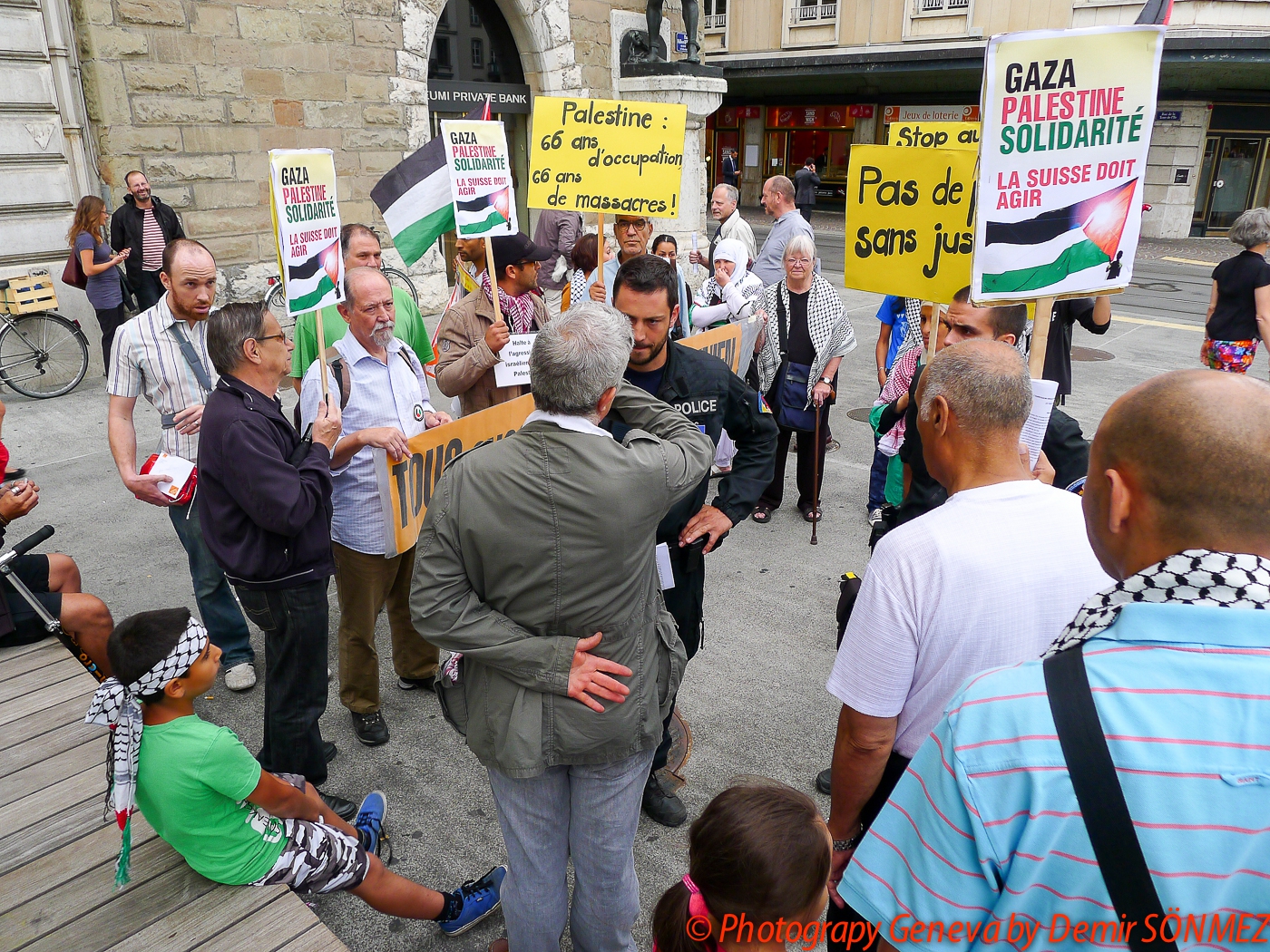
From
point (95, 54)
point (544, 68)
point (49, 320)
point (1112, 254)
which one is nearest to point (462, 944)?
point (1112, 254)

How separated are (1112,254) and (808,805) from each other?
2.41 m

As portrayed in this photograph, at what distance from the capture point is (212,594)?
3.90 m

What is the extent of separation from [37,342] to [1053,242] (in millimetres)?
8841

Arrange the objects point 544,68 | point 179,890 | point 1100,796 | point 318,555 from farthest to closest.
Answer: point 544,68 < point 318,555 < point 179,890 < point 1100,796

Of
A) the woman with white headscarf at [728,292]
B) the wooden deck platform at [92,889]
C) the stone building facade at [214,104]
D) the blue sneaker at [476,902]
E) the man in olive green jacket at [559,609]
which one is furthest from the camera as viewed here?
the stone building facade at [214,104]

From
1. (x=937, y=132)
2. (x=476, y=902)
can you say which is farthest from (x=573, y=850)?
(x=937, y=132)

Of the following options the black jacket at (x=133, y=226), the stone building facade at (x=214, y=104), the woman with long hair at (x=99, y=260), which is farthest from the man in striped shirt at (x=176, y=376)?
the stone building facade at (x=214, y=104)

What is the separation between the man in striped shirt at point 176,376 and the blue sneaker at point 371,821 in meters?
1.41

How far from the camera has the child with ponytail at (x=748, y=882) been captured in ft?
5.44

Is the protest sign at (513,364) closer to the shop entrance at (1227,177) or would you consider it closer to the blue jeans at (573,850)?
the blue jeans at (573,850)

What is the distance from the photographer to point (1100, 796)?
107cm

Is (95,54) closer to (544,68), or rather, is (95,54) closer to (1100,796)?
(544,68)

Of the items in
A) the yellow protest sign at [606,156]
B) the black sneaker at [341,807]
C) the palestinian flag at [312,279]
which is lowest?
the black sneaker at [341,807]

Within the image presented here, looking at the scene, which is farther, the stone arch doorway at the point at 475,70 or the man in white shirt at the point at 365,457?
the stone arch doorway at the point at 475,70
